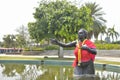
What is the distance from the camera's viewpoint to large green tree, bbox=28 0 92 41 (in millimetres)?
32250

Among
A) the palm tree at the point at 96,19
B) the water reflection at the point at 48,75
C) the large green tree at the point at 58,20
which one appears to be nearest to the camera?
the water reflection at the point at 48,75

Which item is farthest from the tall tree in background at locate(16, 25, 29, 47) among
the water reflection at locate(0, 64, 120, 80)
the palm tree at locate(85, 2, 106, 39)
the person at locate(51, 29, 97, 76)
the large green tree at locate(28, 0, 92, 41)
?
the person at locate(51, 29, 97, 76)

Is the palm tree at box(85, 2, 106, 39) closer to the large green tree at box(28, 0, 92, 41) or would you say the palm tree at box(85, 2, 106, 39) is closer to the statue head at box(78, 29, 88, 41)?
the large green tree at box(28, 0, 92, 41)

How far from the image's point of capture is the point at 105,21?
54938 millimetres

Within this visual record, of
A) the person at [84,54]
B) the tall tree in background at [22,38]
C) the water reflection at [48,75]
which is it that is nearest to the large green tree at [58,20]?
the water reflection at [48,75]

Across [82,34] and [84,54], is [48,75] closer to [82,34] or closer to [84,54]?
[84,54]

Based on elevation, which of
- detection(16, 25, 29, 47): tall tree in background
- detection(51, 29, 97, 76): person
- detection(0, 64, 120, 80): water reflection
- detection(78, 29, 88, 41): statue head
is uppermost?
detection(16, 25, 29, 47): tall tree in background

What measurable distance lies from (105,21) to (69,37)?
75.0 ft

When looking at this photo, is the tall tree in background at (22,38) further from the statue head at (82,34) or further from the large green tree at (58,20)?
the statue head at (82,34)

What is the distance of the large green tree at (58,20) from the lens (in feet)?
106

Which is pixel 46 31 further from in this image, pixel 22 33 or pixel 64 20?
pixel 22 33

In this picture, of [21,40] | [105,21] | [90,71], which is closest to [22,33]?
[21,40]

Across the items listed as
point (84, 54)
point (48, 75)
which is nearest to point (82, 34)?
point (84, 54)

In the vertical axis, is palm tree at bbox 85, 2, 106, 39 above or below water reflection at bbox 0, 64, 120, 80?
above
